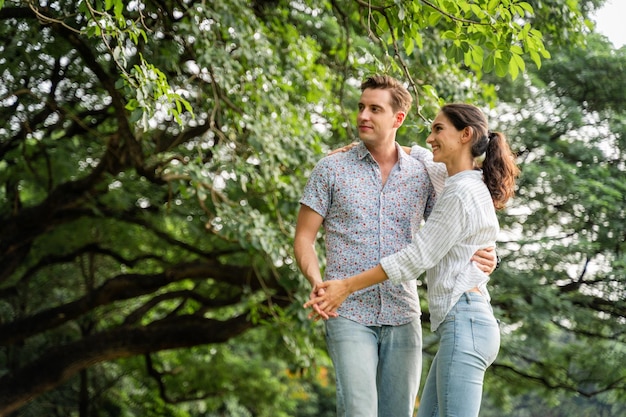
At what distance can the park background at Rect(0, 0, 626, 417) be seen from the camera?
625 cm

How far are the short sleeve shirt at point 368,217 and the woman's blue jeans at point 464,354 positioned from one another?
312 millimetres

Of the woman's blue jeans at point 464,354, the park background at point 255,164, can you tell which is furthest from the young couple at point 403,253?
the park background at point 255,164

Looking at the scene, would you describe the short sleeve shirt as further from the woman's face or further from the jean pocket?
the jean pocket

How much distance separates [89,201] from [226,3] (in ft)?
12.2

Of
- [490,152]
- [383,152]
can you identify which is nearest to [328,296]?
[383,152]

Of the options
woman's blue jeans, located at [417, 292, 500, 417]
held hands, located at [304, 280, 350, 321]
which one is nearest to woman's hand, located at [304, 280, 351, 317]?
held hands, located at [304, 280, 350, 321]

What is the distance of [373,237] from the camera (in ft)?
10.8

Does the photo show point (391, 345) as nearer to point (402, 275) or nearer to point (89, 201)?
point (402, 275)

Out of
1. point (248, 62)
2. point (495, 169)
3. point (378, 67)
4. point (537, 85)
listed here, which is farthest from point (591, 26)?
point (495, 169)

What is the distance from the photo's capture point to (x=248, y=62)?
642 centimetres

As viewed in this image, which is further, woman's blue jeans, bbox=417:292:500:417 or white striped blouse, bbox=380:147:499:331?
white striped blouse, bbox=380:147:499:331

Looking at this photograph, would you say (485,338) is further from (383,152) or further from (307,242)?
(383,152)

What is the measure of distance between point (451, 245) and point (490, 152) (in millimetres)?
400

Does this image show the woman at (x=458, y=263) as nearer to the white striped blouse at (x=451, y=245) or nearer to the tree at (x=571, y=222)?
the white striped blouse at (x=451, y=245)
